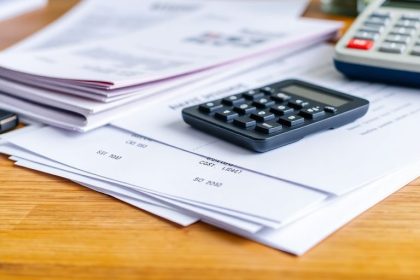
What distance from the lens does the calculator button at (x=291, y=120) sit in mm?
416

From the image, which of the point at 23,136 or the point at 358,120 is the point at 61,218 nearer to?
the point at 23,136

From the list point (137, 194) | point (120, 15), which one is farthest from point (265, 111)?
point (120, 15)

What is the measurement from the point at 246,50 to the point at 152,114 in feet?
0.51

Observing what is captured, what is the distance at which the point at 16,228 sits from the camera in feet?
1.14

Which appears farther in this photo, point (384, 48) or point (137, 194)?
point (384, 48)

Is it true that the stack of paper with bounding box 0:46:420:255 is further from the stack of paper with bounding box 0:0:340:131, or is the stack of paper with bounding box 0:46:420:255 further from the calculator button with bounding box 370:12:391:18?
the calculator button with bounding box 370:12:391:18

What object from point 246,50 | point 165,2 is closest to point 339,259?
point 246,50

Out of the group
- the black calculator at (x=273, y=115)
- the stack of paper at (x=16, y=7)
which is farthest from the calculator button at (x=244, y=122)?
the stack of paper at (x=16, y=7)

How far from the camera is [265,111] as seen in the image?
1.42ft

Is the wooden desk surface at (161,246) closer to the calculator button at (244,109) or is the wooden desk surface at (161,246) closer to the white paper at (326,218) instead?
the white paper at (326,218)

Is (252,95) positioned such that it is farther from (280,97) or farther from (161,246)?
(161,246)

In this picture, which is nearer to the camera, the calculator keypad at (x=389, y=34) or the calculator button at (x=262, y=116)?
the calculator button at (x=262, y=116)

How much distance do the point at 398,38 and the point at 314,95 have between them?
0.45 feet

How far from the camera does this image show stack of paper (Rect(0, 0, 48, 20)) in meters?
0.88
